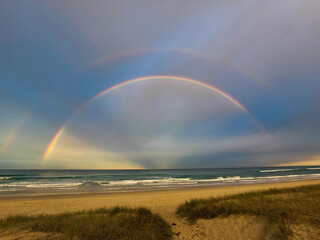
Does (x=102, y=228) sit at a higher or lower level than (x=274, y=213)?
lower

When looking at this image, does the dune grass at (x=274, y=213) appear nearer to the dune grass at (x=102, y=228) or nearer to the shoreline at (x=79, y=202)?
the dune grass at (x=102, y=228)

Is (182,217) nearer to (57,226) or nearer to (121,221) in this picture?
(121,221)

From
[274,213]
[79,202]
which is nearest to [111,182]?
[79,202]

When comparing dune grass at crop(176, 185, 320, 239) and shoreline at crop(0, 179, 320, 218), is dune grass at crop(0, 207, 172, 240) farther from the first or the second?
shoreline at crop(0, 179, 320, 218)

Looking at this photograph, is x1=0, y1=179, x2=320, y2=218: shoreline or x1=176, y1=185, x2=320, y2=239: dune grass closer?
x1=176, y1=185, x2=320, y2=239: dune grass

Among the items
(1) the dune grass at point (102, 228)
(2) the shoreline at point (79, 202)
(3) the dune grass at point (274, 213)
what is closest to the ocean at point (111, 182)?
(2) the shoreline at point (79, 202)

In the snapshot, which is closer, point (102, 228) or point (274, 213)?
point (102, 228)

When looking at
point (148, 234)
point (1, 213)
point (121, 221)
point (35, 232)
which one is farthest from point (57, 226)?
point (1, 213)

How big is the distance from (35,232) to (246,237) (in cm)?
759

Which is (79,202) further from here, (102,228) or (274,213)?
(274,213)

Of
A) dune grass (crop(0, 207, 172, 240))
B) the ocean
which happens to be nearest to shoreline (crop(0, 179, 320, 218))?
dune grass (crop(0, 207, 172, 240))

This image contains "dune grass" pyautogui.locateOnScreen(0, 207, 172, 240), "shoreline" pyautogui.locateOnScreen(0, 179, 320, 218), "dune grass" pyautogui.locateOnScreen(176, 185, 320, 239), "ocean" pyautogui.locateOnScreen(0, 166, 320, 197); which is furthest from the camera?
"ocean" pyautogui.locateOnScreen(0, 166, 320, 197)

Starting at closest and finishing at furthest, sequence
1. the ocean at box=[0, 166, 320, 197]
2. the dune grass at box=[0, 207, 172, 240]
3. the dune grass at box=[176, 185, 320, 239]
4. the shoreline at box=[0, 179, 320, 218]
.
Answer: the dune grass at box=[0, 207, 172, 240] < the dune grass at box=[176, 185, 320, 239] < the shoreline at box=[0, 179, 320, 218] < the ocean at box=[0, 166, 320, 197]

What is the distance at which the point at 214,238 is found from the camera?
760 centimetres
